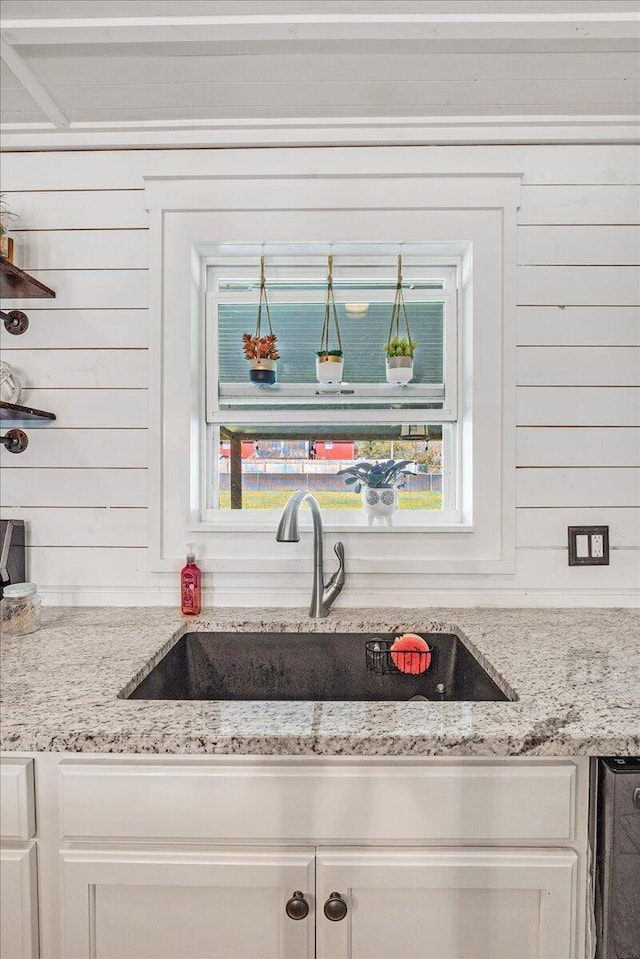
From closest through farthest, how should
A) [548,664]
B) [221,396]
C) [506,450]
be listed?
[548,664] < [506,450] < [221,396]

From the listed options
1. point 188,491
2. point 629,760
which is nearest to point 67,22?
point 188,491

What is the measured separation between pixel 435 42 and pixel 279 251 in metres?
0.66

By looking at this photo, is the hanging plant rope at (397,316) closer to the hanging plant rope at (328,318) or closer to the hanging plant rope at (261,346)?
the hanging plant rope at (328,318)

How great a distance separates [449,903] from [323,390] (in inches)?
52.6

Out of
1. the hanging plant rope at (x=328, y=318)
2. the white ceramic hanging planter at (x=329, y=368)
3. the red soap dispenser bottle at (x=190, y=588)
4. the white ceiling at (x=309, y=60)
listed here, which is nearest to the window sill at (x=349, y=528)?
the red soap dispenser bottle at (x=190, y=588)

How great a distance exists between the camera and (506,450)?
5.36ft

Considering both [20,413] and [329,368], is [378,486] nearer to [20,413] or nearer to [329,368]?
[329,368]

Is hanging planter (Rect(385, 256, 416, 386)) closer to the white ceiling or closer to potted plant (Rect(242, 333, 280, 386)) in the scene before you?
potted plant (Rect(242, 333, 280, 386))

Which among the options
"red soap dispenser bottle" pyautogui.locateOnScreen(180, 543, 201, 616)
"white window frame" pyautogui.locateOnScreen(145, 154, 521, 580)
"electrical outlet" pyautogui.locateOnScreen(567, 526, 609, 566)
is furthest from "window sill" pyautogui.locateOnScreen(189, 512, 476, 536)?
"electrical outlet" pyautogui.locateOnScreen(567, 526, 609, 566)

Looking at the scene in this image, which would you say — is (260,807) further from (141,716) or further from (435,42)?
(435,42)

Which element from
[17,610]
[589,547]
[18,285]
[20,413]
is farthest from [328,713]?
[18,285]

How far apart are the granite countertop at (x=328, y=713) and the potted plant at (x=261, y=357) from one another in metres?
0.84

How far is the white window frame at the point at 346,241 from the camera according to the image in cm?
163

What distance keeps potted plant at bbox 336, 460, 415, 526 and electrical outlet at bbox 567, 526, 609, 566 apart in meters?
0.52
